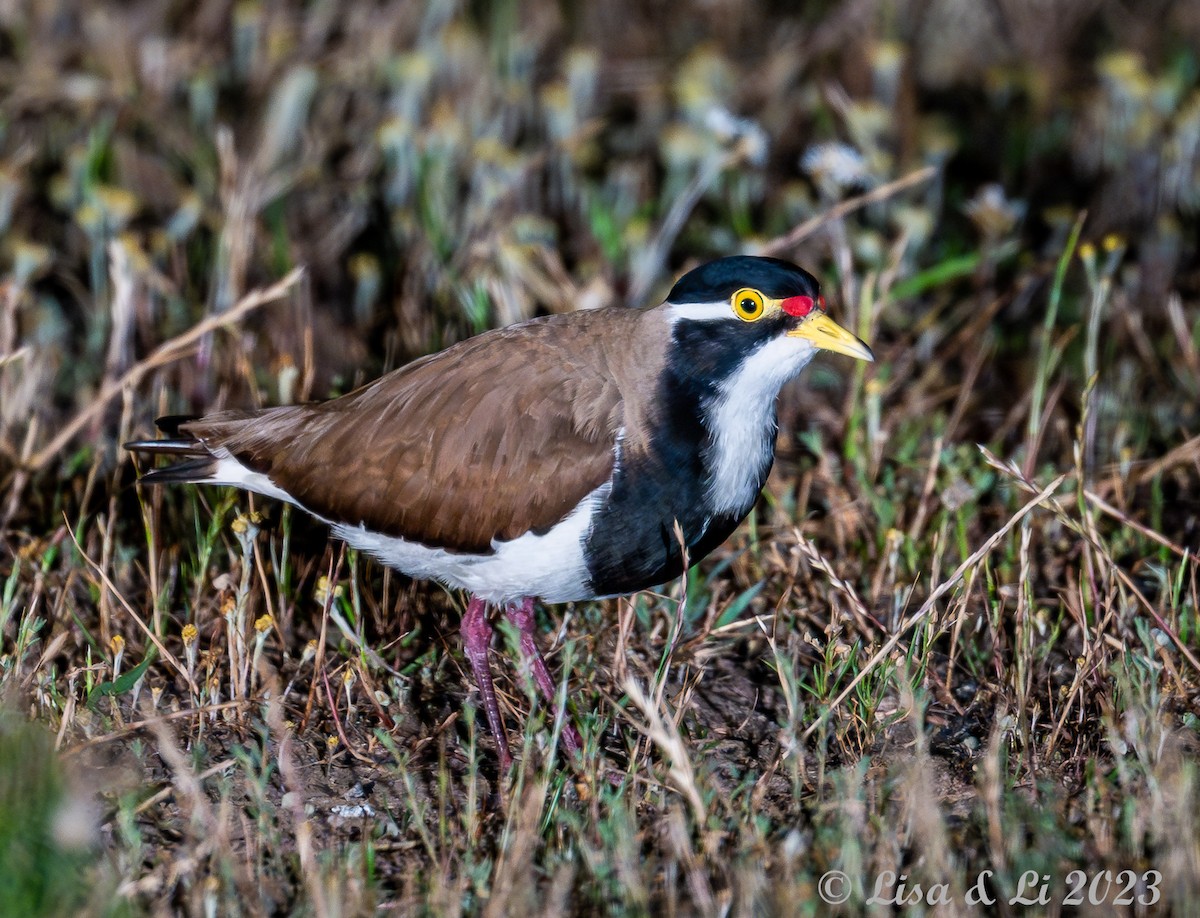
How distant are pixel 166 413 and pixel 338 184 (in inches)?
80.4

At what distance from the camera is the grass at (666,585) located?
342 cm

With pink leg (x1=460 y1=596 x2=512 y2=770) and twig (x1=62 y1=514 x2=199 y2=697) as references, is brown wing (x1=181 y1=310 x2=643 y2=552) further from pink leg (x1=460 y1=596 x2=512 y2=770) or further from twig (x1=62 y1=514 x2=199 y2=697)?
twig (x1=62 y1=514 x2=199 y2=697)

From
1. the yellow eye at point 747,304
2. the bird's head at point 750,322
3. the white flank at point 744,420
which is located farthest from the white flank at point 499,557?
the yellow eye at point 747,304

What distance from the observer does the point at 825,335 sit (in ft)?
13.0

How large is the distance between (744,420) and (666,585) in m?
0.88

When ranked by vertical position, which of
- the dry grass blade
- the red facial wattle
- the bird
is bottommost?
the dry grass blade

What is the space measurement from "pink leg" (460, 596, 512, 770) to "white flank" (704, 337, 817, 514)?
774 millimetres

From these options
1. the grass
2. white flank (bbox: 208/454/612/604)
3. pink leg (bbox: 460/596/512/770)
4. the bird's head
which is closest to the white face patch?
the bird's head

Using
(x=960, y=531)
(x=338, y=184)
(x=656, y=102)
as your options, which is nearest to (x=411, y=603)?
(x=960, y=531)

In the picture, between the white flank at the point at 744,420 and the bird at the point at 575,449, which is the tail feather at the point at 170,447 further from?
the white flank at the point at 744,420

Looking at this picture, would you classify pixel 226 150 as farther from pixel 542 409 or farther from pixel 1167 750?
pixel 1167 750

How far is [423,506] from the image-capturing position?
3980 mm

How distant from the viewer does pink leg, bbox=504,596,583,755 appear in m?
4.16

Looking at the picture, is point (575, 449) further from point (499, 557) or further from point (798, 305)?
Result: point (798, 305)
